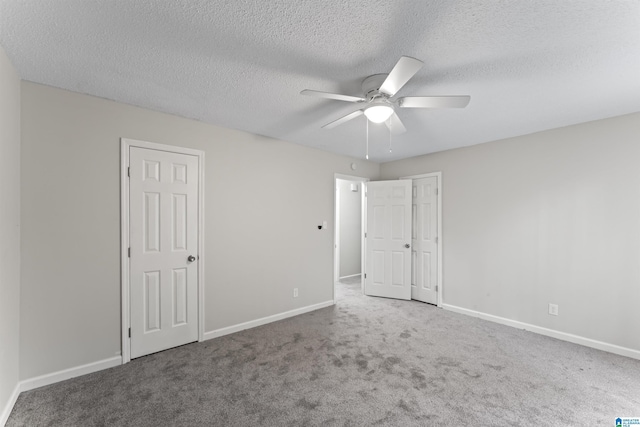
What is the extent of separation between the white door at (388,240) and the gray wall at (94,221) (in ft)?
6.97

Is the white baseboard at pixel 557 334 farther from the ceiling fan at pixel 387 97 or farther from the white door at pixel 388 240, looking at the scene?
the ceiling fan at pixel 387 97

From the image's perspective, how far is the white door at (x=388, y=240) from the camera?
460 cm

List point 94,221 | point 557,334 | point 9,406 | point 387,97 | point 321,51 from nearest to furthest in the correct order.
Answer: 1. point 321,51
2. point 9,406
3. point 387,97
4. point 94,221
5. point 557,334

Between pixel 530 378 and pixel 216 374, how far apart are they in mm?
2707

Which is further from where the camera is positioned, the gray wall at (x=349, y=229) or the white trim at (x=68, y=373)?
the gray wall at (x=349, y=229)

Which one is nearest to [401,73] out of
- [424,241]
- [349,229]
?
[424,241]

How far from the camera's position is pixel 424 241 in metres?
4.47

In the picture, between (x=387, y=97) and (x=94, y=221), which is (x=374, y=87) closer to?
(x=387, y=97)

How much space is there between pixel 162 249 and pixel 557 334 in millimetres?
4480

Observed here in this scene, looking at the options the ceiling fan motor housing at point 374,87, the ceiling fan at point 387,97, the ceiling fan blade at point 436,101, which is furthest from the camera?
the ceiling fan motor housing at point 374,87

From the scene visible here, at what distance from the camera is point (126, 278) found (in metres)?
2.54

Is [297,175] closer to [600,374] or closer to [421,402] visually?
[421,402]

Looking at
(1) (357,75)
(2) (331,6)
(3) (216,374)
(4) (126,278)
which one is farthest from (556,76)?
(4) (126,278)

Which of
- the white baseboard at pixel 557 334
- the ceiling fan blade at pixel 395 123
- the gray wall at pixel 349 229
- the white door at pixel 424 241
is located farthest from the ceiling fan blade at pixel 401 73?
the gray wall at pixel 349 229
